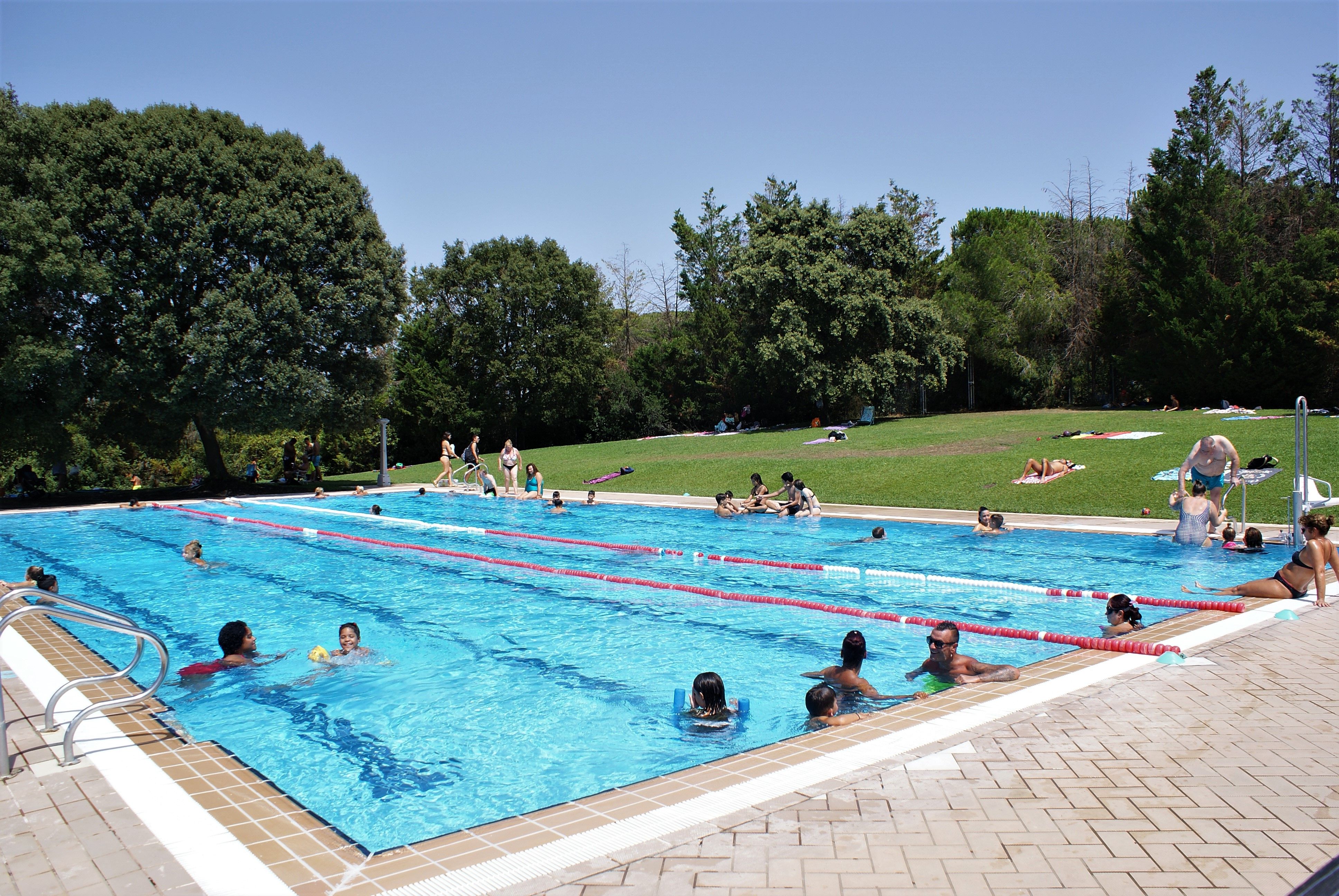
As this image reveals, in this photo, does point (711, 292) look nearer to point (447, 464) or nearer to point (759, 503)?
point (447, 464)

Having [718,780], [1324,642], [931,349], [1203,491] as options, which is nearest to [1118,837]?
[718,780]

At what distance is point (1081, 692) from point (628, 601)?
6.34 metres

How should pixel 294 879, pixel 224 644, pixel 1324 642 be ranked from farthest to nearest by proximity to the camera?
1. pixel 224 644
2. pixel 1324 642
3. pixel 294 879

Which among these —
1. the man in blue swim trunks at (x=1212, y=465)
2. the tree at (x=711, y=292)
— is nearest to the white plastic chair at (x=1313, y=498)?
the man in blue swim trunks at (x=1212, y=465)

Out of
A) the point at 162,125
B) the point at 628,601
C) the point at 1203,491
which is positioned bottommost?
the point at 628,601

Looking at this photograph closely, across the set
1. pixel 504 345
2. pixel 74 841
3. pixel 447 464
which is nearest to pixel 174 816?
pixel 74 841

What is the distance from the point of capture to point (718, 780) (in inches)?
174

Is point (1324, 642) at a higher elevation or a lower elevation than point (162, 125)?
lower

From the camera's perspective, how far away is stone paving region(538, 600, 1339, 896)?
10.6ft

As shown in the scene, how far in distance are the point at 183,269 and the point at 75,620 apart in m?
21.6

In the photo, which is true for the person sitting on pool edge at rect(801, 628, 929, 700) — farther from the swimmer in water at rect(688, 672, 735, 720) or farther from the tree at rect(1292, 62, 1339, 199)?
the tree at rect(1292, 62, 1339, 199)

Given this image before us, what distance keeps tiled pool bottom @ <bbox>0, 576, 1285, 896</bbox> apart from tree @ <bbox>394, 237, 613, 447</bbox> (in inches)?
1513

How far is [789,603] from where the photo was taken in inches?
404

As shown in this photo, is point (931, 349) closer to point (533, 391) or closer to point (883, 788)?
point (533, 391)
